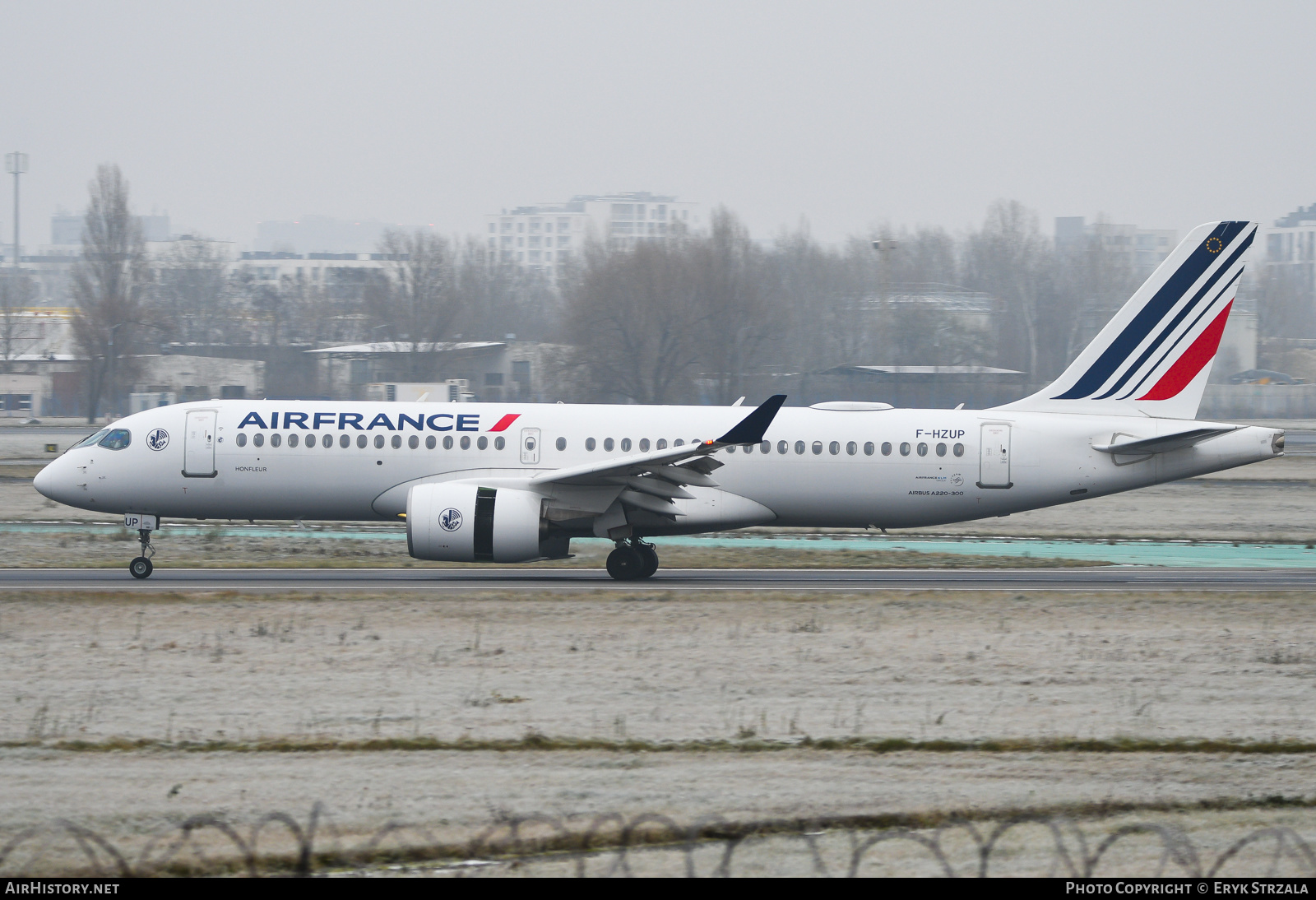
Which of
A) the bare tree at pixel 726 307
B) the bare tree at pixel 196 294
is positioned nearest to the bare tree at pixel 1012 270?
the bare tree at pixel 726 307

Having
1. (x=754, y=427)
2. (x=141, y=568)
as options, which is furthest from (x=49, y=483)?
(x=754, y=427)

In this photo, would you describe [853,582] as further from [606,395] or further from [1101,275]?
[1101,275]

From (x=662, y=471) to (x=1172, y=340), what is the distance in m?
11.5

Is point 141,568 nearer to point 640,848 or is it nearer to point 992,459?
point 992,459

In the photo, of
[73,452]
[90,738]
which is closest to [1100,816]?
[90,738]

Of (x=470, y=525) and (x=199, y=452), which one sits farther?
(x=199, y=452)

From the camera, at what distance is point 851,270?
12769cm

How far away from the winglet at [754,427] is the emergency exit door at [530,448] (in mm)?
4249

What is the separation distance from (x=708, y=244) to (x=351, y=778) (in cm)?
8567

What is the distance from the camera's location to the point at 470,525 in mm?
24625

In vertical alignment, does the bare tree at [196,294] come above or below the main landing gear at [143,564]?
above

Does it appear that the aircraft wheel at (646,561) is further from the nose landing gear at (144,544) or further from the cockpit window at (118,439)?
the cockpit window at (118,439)

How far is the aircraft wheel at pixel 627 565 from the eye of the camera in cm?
2656

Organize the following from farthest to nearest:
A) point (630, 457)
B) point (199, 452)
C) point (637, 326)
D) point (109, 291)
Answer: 1. point (109, 291)
2. point (637, 326)
3. point (199, 452)
4. point (630, 457)
